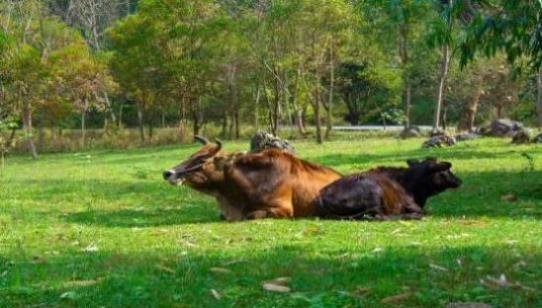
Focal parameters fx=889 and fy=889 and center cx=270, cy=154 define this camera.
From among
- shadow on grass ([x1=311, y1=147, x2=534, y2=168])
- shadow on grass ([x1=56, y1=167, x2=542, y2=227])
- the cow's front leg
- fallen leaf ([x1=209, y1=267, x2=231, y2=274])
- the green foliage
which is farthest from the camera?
shadow on grass ([x1=311, y1=147, x2=534, y2=168])

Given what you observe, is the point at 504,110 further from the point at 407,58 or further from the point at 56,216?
the point at 56,216

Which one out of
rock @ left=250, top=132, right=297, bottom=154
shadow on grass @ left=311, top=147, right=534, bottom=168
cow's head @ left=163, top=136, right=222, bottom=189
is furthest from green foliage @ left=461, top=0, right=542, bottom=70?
rock @ left=250, top=132, right=297, bottom=154

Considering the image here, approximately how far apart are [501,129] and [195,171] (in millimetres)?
27284

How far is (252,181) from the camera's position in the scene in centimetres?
1270

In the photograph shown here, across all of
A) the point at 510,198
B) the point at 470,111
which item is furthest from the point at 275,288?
the point at 470,111

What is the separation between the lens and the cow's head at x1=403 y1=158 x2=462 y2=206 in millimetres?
12773

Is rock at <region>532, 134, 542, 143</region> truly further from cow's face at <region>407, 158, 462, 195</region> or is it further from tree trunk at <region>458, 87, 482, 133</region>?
cow's face at <region>407, 158, 462, 195</region>

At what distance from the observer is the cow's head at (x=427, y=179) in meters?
12.8

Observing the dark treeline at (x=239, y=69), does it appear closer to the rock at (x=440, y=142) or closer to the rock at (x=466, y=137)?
the rock at (x=466, y=137)

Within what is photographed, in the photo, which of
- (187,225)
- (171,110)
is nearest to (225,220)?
(187,225)

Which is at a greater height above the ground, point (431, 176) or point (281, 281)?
point (431, 176)

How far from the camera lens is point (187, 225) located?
11.8 meters

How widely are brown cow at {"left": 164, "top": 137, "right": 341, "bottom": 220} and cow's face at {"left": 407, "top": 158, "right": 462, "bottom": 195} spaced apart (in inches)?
50.4

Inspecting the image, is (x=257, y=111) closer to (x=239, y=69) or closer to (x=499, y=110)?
(x=239, y=69)
